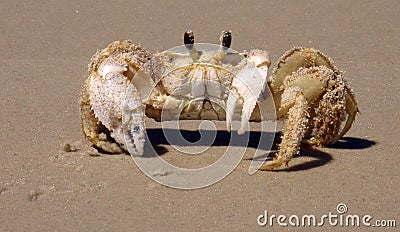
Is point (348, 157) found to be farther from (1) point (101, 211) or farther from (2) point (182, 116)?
(1) point (101, 211)

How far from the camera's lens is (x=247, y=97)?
495 centimetres

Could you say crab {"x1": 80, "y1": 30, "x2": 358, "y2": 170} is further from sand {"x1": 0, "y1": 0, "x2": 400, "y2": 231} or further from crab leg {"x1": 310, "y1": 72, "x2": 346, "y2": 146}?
sand {"x1": 0, "y1": 0, "x2": 400, "y2": 231}

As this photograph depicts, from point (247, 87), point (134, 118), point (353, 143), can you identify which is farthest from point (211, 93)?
point (353, 143)

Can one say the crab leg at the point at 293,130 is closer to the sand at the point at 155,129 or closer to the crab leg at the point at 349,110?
the sand at the point at 155,129

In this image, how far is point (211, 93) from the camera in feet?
16.7

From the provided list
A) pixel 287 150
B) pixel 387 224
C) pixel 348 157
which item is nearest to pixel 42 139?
pixel 287 150

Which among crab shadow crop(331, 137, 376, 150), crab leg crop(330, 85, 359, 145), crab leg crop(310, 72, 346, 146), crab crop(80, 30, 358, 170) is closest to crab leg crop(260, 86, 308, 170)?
crab crop(80, 30, 358, 170)

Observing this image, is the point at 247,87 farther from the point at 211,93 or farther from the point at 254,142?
the point at 254,142

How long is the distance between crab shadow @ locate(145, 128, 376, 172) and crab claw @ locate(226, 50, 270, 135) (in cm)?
36

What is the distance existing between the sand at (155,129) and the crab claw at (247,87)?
0.33 metres

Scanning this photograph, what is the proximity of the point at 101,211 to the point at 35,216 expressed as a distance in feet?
1.13

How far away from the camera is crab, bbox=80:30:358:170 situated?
4902 mm

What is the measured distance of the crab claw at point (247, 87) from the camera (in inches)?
194

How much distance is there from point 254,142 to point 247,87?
2.22 feet
